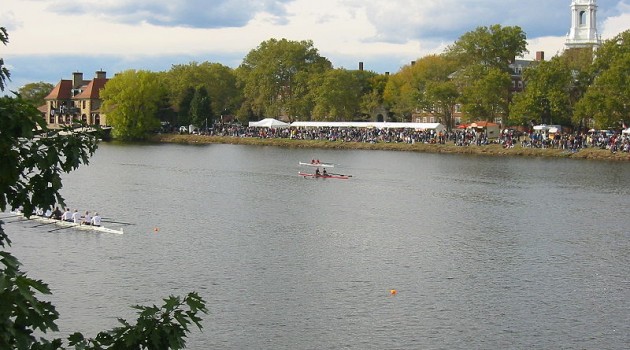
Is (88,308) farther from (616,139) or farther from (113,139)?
(113,139)

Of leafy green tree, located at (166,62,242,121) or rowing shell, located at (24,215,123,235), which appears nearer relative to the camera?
rowing shell, located at (24,215,123,235)

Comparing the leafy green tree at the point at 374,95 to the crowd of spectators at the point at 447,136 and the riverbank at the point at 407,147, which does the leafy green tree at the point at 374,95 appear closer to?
the crowd of spectators at the point at 447,136

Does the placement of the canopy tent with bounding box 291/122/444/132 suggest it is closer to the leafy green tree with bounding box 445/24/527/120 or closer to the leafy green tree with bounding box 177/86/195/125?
the leafy green tree with bounding box 445/24/527/120

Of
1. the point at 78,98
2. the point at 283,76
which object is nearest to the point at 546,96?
the point at 283,76

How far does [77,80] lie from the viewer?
158 meters

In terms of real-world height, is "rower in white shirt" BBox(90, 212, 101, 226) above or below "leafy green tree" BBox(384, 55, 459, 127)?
below

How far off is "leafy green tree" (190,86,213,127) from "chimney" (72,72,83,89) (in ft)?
104

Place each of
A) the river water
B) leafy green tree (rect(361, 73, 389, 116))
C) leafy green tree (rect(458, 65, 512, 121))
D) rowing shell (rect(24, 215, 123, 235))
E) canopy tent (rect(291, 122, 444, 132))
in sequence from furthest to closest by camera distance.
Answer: leafy green tree (rect(361, 73, 389, 116)), leafy green tree (rect(458, 65, 512, 121)), canopy tent (rect(291, 122, 444, 132)), rowing shell (rect(24, 215, 123, 235)), the river water

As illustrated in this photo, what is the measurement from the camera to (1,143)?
8.41 metres

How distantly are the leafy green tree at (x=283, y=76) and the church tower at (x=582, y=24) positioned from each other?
43020 millimetres

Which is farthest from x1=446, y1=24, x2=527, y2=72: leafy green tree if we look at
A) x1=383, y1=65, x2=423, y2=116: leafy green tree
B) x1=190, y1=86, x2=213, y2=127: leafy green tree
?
x1=190, y1=86, x2=213, y2=127: leafy green tree

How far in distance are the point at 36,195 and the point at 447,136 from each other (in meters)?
101

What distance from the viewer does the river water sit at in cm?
2423

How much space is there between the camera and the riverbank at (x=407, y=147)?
8688 cm
